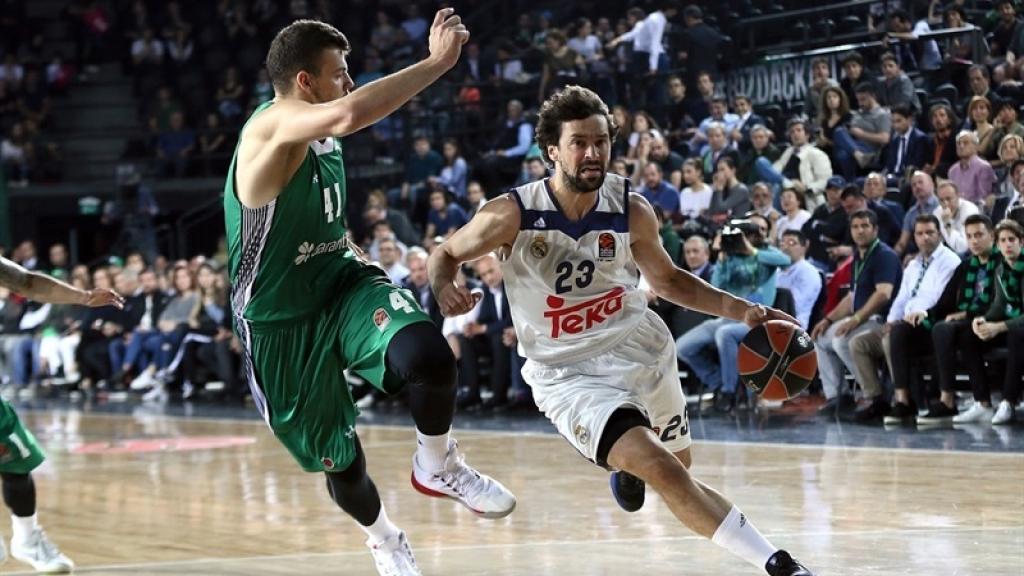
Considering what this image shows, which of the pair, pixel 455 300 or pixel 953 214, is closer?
pixel 455 300

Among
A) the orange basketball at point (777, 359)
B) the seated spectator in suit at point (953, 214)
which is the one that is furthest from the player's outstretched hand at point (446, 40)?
the seated spectator in suit at point (953, 214)

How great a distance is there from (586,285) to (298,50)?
119 cm

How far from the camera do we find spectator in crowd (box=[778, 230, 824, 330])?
1084cm

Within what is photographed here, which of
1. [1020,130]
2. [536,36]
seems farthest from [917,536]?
[536,36]

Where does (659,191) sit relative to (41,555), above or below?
above

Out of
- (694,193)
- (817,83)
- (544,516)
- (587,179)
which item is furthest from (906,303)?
(587,179)

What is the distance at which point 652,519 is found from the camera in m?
6.64

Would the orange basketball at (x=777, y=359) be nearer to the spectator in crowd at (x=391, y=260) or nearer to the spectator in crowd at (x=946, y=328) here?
Result: the spectator in crowd at (x=946, y=328)

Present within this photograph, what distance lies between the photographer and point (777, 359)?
16.7 feet

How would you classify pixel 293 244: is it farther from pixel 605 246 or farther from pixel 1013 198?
pixel 1013 198

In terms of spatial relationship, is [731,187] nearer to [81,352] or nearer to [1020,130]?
[1020,130]

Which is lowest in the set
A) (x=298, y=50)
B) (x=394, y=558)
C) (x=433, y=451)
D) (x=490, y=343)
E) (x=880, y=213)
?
(x=490, y=343)

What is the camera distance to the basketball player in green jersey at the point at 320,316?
4.73 meters

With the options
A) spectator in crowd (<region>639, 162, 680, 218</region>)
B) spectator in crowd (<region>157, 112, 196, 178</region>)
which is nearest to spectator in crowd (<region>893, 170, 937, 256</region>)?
spectator in crowd (<region>639, 162, 680, 218</region>)
